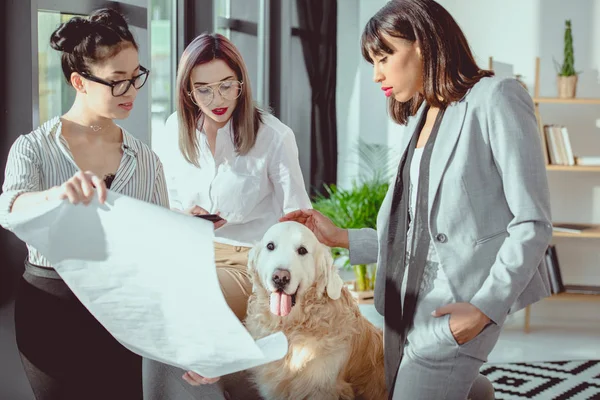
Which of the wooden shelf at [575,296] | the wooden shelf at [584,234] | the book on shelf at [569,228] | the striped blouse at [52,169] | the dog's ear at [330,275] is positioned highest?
the striped blouse at [52,169]

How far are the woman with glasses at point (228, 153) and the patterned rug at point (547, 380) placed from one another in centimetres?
192

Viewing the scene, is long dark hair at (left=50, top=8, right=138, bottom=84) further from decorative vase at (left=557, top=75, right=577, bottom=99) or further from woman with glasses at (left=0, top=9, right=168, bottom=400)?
decorative vase at (left=557, top=75, right=577, bottom=99)

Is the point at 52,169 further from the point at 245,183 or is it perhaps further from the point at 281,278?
the point at 245,183

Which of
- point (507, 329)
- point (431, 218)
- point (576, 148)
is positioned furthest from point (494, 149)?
point (576, 148)

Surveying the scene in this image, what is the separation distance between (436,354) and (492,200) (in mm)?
370

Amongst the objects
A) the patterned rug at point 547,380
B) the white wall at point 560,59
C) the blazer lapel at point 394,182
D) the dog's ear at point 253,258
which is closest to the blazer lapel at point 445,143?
the blazer lapel at point 394,182

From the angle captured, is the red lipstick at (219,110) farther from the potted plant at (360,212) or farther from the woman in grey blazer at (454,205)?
the potted plant at (360,212)

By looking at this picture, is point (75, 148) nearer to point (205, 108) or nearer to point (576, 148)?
point (205, 108)

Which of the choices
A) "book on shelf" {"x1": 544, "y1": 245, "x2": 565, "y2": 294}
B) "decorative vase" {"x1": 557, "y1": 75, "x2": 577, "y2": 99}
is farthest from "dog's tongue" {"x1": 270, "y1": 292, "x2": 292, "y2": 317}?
"decorative vase" {"x1": 557, "y1": 75, "x2": 577, "y2": 99}

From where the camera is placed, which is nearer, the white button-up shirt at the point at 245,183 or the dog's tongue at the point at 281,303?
A: the dog's tongue at the point at 281,303

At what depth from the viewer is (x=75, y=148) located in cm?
185

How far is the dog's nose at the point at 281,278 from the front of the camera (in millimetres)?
1979

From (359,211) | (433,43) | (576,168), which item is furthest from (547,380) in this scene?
(433,43)

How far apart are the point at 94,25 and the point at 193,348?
80cm
